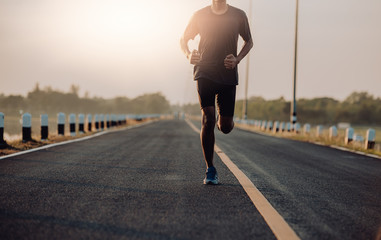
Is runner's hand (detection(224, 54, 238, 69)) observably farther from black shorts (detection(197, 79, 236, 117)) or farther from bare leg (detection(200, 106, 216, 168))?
bare leg (detection(200, 106, 216, 168))

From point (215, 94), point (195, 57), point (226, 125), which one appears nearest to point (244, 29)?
point (195, 57)

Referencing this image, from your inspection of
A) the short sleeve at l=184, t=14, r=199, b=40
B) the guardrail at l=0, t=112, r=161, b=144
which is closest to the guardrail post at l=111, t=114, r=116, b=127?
the guardrail at l=0, t=112, r=161, b=144

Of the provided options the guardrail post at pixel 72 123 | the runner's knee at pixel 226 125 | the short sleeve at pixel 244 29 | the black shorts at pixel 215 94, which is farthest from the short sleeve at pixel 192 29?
the guardrail post at pixel 72 123

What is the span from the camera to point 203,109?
3.94 m

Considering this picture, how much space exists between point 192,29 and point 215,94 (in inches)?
33.5

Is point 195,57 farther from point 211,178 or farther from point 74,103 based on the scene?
point 74,103

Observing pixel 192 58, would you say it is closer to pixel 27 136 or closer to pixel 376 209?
pixel 376 209

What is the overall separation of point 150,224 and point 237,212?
721mm

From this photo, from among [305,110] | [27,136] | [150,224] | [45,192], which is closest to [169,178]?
[45,192]

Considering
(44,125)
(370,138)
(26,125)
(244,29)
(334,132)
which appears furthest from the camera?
(334,132)

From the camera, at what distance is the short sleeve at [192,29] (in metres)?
4.12

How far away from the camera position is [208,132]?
158 inches

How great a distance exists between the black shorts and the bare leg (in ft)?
0.26

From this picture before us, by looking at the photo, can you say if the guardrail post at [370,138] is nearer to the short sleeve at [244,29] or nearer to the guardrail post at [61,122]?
the short sleeve at [244,29]
